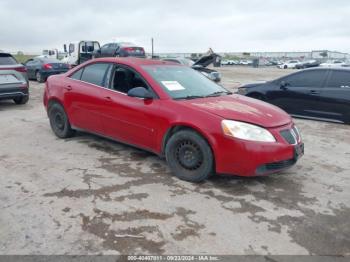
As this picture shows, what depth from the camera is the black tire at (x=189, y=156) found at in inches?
166

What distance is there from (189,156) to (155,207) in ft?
3.00

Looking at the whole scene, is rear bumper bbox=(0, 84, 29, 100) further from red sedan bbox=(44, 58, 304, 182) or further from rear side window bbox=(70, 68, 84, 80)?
rear side window bbox=(70, 68, 84, 80)

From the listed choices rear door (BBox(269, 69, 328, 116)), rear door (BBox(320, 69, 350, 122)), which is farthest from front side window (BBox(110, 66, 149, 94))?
rear door (BBox(320, 69, 350, 122))

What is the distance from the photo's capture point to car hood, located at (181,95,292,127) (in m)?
4.23

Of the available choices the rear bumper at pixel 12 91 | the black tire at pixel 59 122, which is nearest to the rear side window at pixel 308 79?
the black tire at pixel 59 122

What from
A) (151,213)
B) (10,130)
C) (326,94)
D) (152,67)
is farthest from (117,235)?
(326,94)

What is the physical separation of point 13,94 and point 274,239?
8338 millimetres

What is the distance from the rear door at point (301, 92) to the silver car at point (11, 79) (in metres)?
6.54

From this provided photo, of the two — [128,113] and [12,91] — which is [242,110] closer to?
[128,113]

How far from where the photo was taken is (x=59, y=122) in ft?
21.2

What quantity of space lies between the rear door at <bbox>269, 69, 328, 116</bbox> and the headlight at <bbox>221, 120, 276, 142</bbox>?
458 centimetres

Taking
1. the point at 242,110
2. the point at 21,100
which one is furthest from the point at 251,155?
the point at 21,100

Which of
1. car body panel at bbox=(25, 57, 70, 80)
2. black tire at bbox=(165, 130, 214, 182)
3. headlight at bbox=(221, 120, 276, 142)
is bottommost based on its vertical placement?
black tire at bbox=(165, 130, 214, 182)

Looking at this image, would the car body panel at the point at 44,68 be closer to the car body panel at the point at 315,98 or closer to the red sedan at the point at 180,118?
the car body panel at the point at 315,98
